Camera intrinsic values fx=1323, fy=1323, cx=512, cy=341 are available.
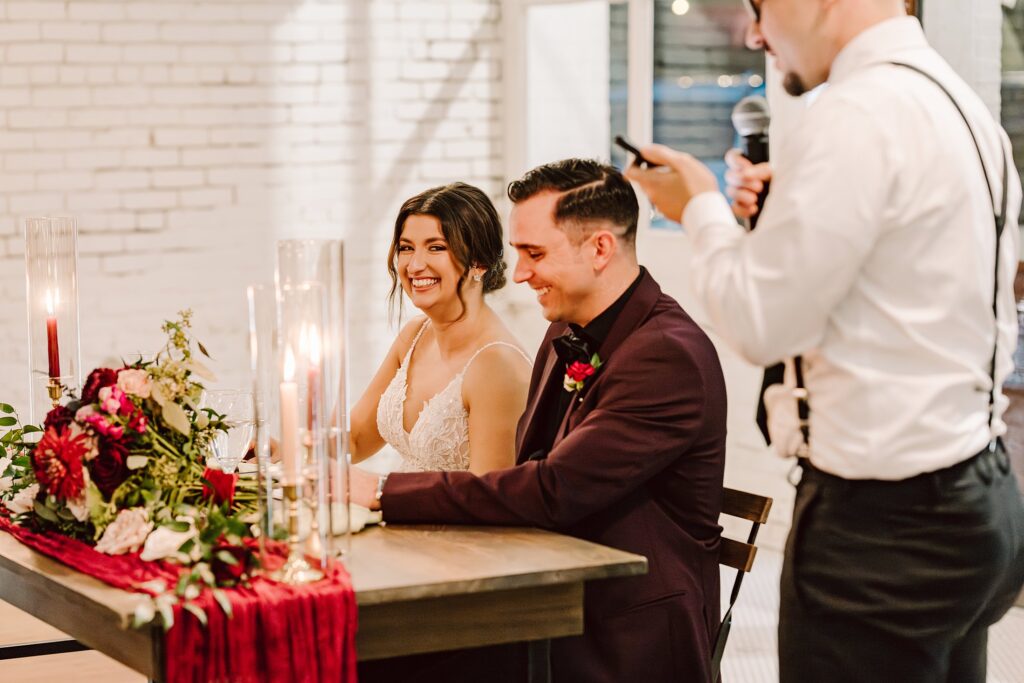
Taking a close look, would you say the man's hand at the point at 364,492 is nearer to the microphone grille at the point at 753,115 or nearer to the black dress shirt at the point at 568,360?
the black dress shirt at the point at 568,360

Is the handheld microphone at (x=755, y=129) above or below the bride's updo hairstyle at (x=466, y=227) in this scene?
above

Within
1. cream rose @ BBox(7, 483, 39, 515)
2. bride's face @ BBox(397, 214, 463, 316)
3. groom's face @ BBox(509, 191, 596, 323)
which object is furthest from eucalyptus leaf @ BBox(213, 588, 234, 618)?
bride's face @ BBox(397, 214, 463, 316)

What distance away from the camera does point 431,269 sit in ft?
10.3

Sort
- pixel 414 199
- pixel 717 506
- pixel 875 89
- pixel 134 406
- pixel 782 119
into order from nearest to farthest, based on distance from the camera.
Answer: pixel 875 89
pixel 134 406
pixel 717 506
pixel 414 199
pixel 782 119

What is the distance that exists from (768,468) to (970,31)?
176 cm

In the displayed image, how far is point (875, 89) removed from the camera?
5.47 ft

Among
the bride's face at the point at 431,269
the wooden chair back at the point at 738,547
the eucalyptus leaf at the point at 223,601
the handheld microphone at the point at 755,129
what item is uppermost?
the handheld microphone at the point at 755,129

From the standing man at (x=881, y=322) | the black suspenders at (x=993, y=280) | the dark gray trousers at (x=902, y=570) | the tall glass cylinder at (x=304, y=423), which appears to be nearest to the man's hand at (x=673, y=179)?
the standing man at (x=881, y=322)

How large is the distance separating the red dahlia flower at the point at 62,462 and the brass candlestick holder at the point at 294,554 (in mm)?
438

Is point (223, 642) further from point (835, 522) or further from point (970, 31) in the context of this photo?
point (970, 31)

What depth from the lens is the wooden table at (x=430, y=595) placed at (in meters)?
1.98

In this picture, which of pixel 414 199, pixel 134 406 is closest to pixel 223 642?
pixel 134 406

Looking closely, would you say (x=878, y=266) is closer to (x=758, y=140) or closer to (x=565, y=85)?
(x=758, y=140)

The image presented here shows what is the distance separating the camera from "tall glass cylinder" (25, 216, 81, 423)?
9.11 ft
